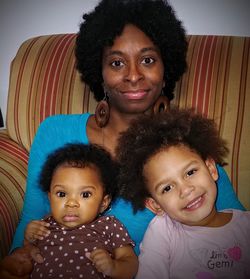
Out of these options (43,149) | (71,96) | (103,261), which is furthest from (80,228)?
(71,96)

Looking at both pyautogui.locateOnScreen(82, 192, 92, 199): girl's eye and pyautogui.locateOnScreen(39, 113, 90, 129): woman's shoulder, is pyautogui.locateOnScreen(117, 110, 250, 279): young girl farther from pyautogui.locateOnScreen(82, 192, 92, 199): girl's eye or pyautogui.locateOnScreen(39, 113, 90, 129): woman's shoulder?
pyautogui.locateOnScreen(39, 113, 90, 129): woman's shoulder

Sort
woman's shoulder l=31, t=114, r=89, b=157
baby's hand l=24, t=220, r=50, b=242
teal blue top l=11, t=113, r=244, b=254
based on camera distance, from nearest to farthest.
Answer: baby's hand l=24, t=220, r=50, b=242
teal blue top l=11, t=113, r=244, b=254
woman's shoulder l=31, t=114, r=89, b=157

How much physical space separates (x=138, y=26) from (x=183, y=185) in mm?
628

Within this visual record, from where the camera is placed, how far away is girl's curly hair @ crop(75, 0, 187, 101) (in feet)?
4.04

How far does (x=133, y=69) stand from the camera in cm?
118

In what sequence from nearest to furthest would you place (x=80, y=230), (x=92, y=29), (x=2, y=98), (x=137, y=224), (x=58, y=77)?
(x=80, y=230) < (x=137, y=224) < (x=92, y=29) < (x=58, y=77) < (x=2, y=98)

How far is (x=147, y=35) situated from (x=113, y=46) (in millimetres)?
138

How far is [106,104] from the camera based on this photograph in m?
1.36

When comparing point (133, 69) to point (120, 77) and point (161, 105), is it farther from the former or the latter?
point (161, 105)

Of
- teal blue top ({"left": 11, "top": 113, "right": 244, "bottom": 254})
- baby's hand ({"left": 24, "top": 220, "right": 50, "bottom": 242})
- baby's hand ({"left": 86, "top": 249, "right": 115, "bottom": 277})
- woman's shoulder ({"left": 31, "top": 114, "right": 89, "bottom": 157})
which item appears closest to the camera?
baby's hand ({"left": 86, "top": 249, "right": 115, "bottom": 277})

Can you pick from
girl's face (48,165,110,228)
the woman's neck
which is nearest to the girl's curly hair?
the woman's neck

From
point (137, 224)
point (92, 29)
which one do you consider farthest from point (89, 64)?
point (137, 224)

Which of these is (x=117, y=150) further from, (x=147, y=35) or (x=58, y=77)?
(x=58, y=77)

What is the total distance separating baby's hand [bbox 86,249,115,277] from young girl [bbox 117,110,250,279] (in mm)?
112
